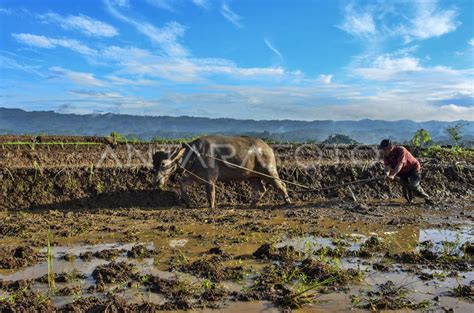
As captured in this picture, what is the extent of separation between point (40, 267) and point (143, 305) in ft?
7.45

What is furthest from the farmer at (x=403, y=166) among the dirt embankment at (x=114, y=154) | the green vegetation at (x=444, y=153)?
the green vegetation at (x=444, y=153)

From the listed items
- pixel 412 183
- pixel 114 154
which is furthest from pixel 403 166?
pixel 114 154

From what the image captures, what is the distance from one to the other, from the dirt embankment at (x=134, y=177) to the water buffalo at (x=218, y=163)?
2.18 ft

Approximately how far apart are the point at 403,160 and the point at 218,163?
4810mm

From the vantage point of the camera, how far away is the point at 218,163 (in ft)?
39.5

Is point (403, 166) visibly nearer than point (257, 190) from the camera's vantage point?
Yes

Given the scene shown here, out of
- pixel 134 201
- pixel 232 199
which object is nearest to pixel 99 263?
pixel 134 201

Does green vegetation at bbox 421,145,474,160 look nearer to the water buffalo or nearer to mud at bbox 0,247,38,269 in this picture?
the water buffalo

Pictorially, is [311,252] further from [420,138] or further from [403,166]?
[420,138]

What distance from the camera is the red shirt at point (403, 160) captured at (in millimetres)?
12070

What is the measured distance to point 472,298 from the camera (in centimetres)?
522

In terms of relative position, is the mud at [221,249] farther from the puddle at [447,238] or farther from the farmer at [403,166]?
the farmer at [403,166]

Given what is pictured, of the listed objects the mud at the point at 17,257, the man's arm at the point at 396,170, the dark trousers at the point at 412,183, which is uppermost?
the man's arm at the point at 396,170

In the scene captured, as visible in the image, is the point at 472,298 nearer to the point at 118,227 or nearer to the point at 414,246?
the point at 414,246
